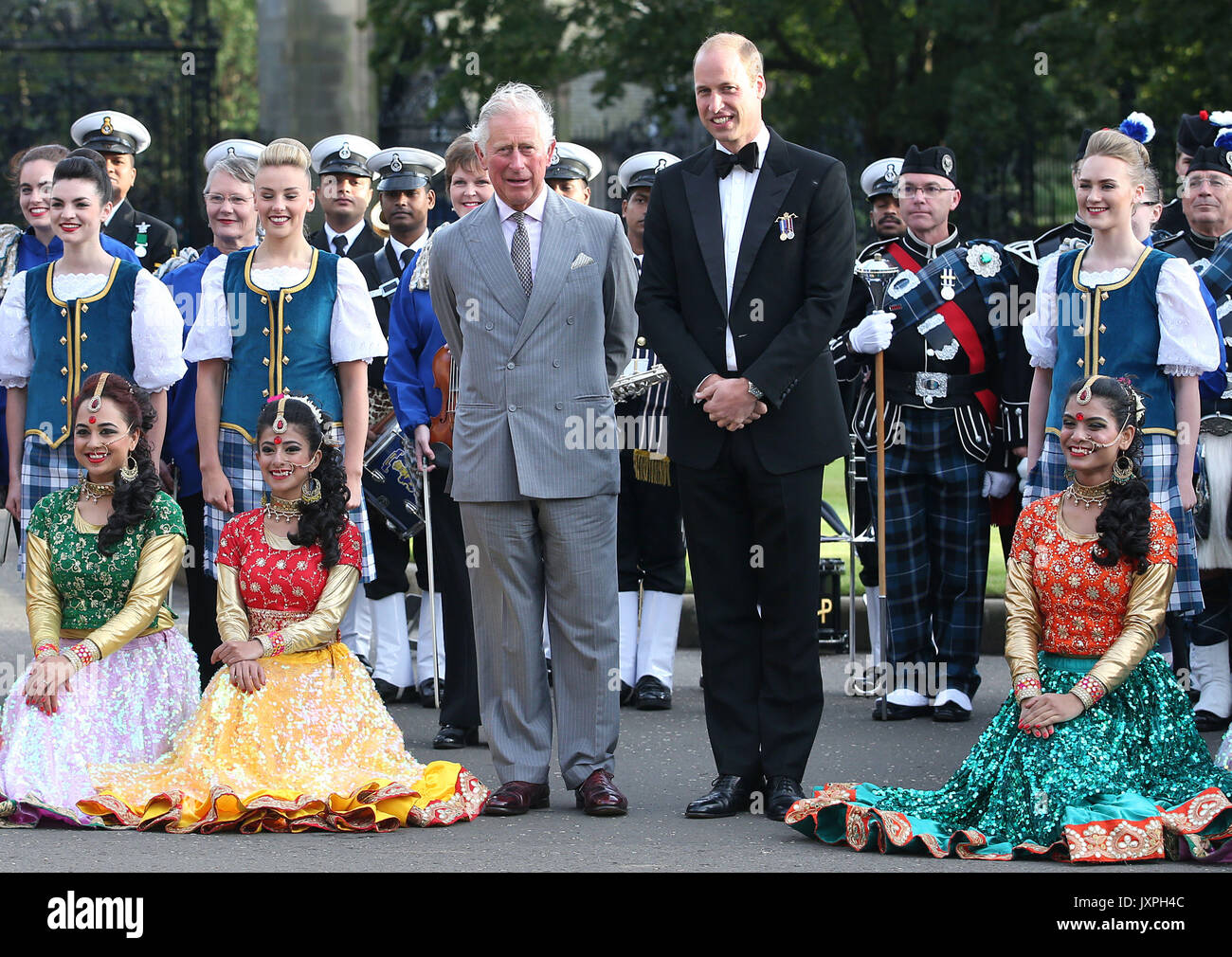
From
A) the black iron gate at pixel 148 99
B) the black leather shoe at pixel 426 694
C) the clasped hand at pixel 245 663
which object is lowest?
the black leather shoe at pixel 426 694

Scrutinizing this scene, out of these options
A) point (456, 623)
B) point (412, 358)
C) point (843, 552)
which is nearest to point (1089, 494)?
point (456, 623)

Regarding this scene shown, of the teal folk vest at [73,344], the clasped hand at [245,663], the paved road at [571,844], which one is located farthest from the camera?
the teal folk vest at [73,344]

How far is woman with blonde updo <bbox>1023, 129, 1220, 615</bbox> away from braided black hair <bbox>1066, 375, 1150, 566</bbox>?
0.78 meters

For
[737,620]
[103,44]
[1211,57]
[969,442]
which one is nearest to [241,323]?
[737,620]

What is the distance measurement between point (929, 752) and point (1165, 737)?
1435 mm

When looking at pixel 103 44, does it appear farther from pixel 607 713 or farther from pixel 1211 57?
pixel 607 713

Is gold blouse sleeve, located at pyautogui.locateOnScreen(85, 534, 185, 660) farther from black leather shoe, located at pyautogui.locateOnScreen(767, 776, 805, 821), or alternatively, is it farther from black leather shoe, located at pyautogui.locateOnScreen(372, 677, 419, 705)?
black leather shoe, located at pyautogui.locateOnScreen(767, 776, 805, 821)

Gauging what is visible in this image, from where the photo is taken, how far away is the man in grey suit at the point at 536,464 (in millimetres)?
A: 5852

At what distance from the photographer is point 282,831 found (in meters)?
5.58

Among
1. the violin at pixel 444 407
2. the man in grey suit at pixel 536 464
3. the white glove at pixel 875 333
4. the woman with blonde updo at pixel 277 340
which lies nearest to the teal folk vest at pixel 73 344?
the woman with blonde updo at pixel 277 340

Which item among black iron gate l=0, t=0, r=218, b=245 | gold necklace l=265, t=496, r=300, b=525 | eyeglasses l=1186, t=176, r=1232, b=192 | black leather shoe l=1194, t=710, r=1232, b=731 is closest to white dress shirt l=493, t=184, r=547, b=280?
gold necklace l=265, t=496, r=300, b=525

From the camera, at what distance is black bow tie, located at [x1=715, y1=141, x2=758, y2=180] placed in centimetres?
578

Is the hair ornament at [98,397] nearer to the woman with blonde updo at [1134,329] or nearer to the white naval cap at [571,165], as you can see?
the white naval cap at [571,165]

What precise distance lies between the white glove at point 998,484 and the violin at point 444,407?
2156 mm
